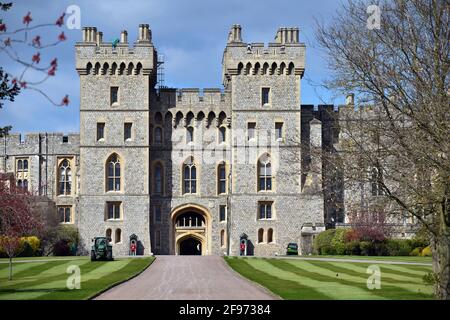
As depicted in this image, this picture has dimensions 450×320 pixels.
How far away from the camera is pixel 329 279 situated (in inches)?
1214

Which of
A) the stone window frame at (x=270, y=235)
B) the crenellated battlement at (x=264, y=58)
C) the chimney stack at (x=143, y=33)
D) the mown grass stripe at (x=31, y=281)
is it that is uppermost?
the chimney stack at (x=143, y=33)

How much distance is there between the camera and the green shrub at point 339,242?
169 feet

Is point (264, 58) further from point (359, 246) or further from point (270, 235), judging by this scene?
point (359, 246)

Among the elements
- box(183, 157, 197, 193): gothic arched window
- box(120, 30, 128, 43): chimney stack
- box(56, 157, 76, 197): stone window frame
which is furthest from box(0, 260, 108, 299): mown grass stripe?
box(120, 30, 128, 43): chimney stack

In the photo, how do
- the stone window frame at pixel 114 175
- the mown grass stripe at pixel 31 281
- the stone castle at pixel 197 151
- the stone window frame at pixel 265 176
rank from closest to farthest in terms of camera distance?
the mown grass stripe at pixel 31 281 → the stone castle at pixel 197 151 → the stone window frame at pixel 265 176 → the stone window frame at pixel 114 175

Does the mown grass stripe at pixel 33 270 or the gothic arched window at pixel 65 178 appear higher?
the gothic arched window at pixel 65 178

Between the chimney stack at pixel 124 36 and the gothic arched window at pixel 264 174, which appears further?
the chimney stack at pixel 124 36

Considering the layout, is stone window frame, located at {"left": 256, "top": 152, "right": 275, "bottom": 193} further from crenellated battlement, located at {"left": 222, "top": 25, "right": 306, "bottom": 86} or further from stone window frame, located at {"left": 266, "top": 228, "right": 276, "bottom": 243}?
crenellated battlement, located at {"left": 222, "top": 25, "right": 306, "bottom": 86}

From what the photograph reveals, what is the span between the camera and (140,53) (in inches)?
2195

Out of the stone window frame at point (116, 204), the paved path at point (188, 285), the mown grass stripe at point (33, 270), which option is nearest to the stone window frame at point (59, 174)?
the stone window frame at point (116, 204)

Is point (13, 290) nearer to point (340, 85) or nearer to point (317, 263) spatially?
point (340, 85)

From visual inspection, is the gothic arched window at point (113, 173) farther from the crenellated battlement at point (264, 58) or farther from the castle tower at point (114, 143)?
the crenellated battlement at point (264, 58)

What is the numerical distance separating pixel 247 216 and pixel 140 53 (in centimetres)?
1302

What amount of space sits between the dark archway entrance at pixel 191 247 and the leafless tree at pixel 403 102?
36.2m
